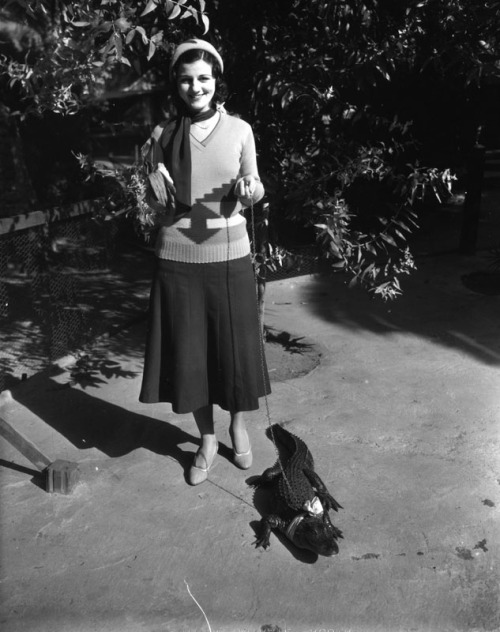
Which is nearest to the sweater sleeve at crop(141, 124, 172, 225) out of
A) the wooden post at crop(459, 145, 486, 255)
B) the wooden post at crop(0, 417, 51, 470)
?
the wooden post at crop(0, 417, 51, 470)

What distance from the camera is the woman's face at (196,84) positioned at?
2.88 m

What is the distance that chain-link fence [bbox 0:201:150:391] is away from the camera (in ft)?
14.3

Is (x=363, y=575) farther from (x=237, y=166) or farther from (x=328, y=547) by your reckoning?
(x=237, y=166)

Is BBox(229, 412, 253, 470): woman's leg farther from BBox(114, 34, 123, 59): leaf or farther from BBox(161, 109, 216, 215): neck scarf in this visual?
BBox(114, 34, 123, 59): leaf

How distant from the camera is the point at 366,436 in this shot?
3.76 m

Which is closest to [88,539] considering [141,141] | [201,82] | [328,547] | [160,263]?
[328,547]

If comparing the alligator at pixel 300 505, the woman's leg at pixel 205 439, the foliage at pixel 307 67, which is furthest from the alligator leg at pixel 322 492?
the foliage at pixel 307 67

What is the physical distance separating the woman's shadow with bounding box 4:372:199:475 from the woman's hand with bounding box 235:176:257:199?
1.44 m

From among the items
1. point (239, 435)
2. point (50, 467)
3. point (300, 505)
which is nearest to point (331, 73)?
point (239, 435)

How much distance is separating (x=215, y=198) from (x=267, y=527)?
141cm

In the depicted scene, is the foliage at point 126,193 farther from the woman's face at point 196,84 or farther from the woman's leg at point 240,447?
the woman's leg at point 240,447

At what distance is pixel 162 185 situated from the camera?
113 inches

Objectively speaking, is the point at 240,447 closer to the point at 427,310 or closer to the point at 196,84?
the point at 196,84

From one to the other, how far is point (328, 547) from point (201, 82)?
195 centimetres
